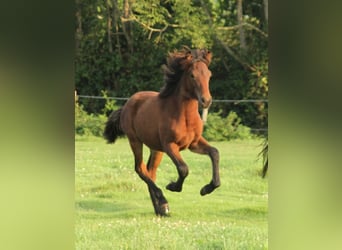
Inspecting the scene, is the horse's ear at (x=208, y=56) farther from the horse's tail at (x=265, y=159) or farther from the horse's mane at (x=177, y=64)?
the horse's tail at (x=265, y=159)

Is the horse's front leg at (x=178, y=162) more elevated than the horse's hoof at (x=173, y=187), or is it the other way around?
the horse's front leg at (x=178, y=162)

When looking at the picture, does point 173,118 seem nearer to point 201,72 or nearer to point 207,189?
point 201,72

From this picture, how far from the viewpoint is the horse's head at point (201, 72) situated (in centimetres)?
441

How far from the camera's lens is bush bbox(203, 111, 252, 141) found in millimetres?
Result: 4457

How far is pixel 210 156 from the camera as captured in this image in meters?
4.45

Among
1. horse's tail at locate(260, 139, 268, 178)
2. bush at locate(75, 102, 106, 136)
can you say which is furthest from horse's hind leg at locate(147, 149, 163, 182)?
horse's tail at locate(260, 139, 268, 178)

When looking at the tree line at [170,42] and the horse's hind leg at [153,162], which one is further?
the horse's hind leg at [153,162]

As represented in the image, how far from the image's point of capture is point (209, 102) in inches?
174

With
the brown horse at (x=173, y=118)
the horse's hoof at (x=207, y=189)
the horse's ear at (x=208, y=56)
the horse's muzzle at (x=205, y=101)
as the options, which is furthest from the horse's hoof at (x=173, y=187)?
the horse's ear at (x=208, y=56)

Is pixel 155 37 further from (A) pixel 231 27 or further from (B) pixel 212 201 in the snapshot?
(B) pixel 212 201

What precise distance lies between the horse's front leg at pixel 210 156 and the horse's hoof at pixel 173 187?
0.14 metres
